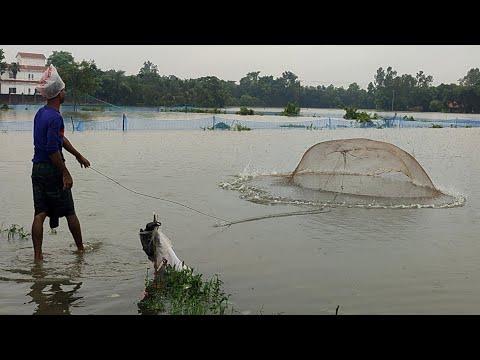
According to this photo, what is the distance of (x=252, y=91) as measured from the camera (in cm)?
8675

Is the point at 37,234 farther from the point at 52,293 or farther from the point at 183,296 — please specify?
the point at 183,296

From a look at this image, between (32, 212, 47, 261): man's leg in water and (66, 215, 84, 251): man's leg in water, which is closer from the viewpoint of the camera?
(32, 212, 47, 261): man's leg in water

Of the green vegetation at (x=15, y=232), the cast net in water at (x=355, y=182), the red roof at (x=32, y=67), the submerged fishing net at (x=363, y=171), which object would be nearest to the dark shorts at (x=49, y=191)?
the green vegetation at (x=15, y=232)

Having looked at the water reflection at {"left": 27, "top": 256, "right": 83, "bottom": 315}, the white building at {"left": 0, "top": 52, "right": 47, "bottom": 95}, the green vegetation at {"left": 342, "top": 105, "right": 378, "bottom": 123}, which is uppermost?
the white building at {"left": 0, "top": 52, "right": 47, "bottom": 95}

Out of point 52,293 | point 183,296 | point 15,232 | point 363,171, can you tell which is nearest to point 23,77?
point 363,171

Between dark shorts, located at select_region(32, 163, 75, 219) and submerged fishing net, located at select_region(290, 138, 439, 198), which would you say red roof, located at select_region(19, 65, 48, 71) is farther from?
dark shorts, located at select_region(32, 163, 75, 219)

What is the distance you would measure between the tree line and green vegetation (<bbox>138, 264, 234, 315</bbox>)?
41.0 meters

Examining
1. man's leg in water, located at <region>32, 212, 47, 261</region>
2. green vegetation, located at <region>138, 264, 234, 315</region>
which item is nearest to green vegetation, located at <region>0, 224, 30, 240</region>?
man's leg in water, located at <region>32, 212, 47, 261</region>

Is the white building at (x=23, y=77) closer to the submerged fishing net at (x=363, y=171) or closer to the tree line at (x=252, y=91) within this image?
the tree line at (x=252, y=91)

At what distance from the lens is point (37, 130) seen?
17.3 feet

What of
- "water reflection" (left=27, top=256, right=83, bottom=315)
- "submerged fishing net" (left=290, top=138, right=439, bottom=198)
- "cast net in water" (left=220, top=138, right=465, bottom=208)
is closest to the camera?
"water reflection" (left=27, top=256, right=83, bottom=315)

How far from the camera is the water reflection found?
4.07 meters

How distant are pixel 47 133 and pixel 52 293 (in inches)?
64.6

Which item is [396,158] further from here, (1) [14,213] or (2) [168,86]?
(2) [168,86]
